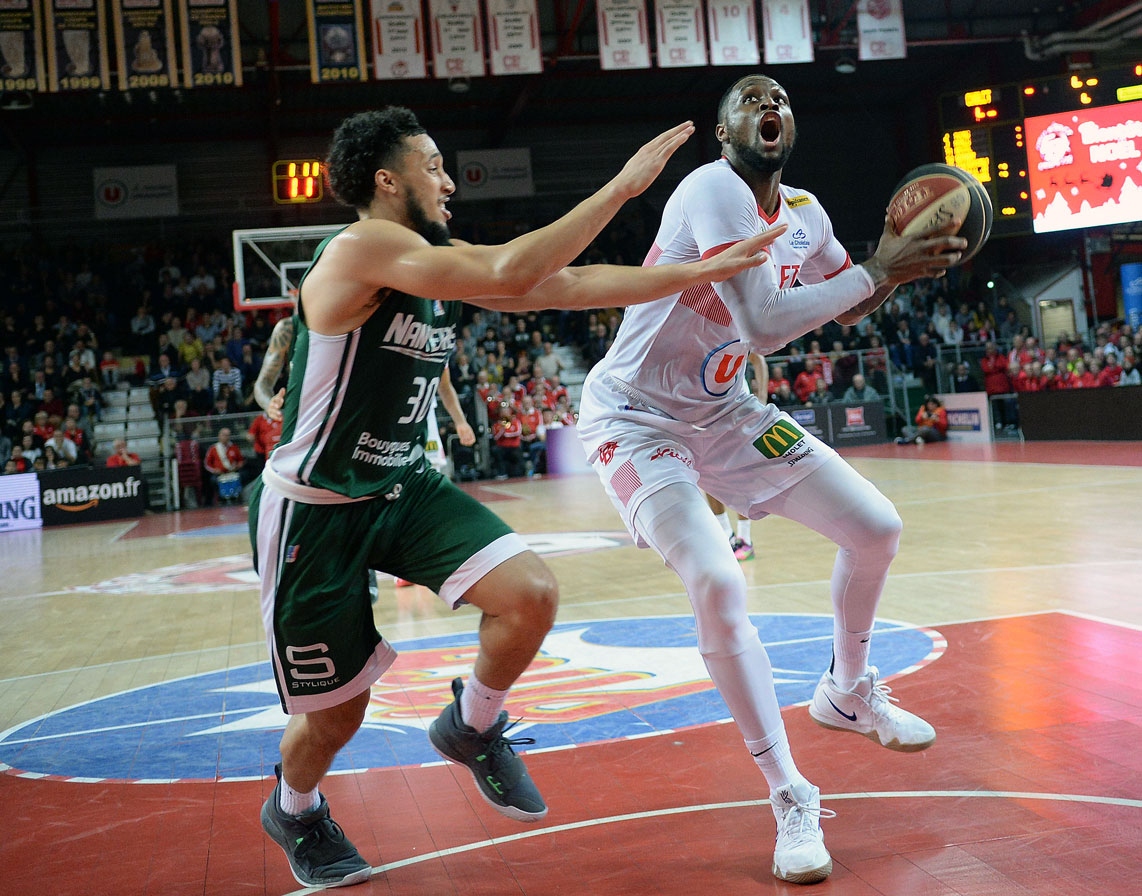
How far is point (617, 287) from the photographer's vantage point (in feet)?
9.22

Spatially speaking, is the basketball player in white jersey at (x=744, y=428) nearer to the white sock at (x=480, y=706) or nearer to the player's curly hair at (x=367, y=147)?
the white sock at (x=480, y=706)

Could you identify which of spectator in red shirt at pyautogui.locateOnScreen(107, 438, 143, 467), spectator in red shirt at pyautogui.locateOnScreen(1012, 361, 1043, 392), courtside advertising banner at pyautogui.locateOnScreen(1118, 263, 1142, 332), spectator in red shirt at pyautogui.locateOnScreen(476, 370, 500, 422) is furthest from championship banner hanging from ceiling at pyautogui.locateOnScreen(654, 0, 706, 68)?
courtside advertising banner at pyautogui.locateOnScreen(1118, 263, 1142, 332)

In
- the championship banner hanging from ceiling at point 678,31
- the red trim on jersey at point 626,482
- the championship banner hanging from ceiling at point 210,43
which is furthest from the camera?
the championship banner hanging from ceiling at point 678,31

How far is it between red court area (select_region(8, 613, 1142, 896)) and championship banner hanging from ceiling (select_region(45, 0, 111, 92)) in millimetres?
14750

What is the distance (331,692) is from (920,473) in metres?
13.3

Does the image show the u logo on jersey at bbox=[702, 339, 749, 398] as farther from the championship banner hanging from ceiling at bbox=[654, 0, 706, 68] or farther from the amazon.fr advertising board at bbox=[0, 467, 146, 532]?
the amazon.fr advertising board at bbox=[0, 467, 146, 532]

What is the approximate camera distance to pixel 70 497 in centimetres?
1841

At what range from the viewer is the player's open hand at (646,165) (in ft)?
8.83

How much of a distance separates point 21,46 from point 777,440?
16.2 metres

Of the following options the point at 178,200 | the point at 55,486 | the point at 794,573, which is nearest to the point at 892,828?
the point at 794,573

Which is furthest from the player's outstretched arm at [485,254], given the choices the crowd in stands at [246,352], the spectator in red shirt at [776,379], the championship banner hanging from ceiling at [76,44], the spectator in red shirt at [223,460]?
the spectator in red shirt at [776,379]

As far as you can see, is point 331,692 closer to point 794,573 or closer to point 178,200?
point 794,573

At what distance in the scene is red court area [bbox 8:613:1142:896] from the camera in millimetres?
2875

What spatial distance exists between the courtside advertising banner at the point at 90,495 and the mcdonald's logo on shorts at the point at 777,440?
55.8 feet
